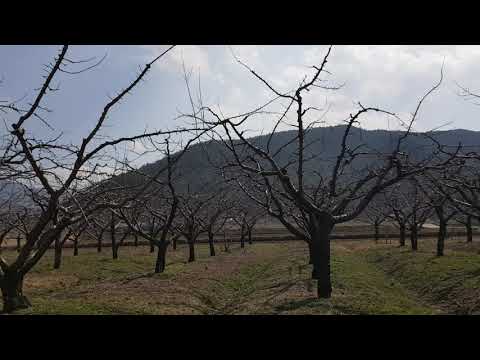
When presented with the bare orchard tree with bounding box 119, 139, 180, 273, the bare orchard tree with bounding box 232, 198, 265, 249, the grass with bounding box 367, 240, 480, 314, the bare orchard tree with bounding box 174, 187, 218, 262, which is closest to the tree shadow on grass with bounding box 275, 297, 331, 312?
the grass with bounding box 367, 240, 480, 314

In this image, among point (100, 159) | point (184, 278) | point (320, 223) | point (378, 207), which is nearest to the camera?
point (100, 159)

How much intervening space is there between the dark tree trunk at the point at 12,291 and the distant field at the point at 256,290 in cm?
41

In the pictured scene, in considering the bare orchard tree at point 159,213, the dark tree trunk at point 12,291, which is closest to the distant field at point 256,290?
the dark tree trunk at point 12,291

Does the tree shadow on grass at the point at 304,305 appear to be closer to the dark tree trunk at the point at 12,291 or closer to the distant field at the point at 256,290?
the distant field at the point at 256,290

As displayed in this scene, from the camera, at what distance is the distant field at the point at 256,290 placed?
12.5 metres

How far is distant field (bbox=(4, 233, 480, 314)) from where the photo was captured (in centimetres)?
1252

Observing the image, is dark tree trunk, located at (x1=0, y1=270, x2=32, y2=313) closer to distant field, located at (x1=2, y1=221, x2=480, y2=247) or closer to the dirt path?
the dirt path

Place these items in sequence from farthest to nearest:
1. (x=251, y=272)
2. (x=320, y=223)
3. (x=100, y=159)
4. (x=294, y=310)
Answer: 1. (x=251, y=272)
2. (x=320, y=223)
3. (x=294, y=310)
4. (x=100, y=159)
